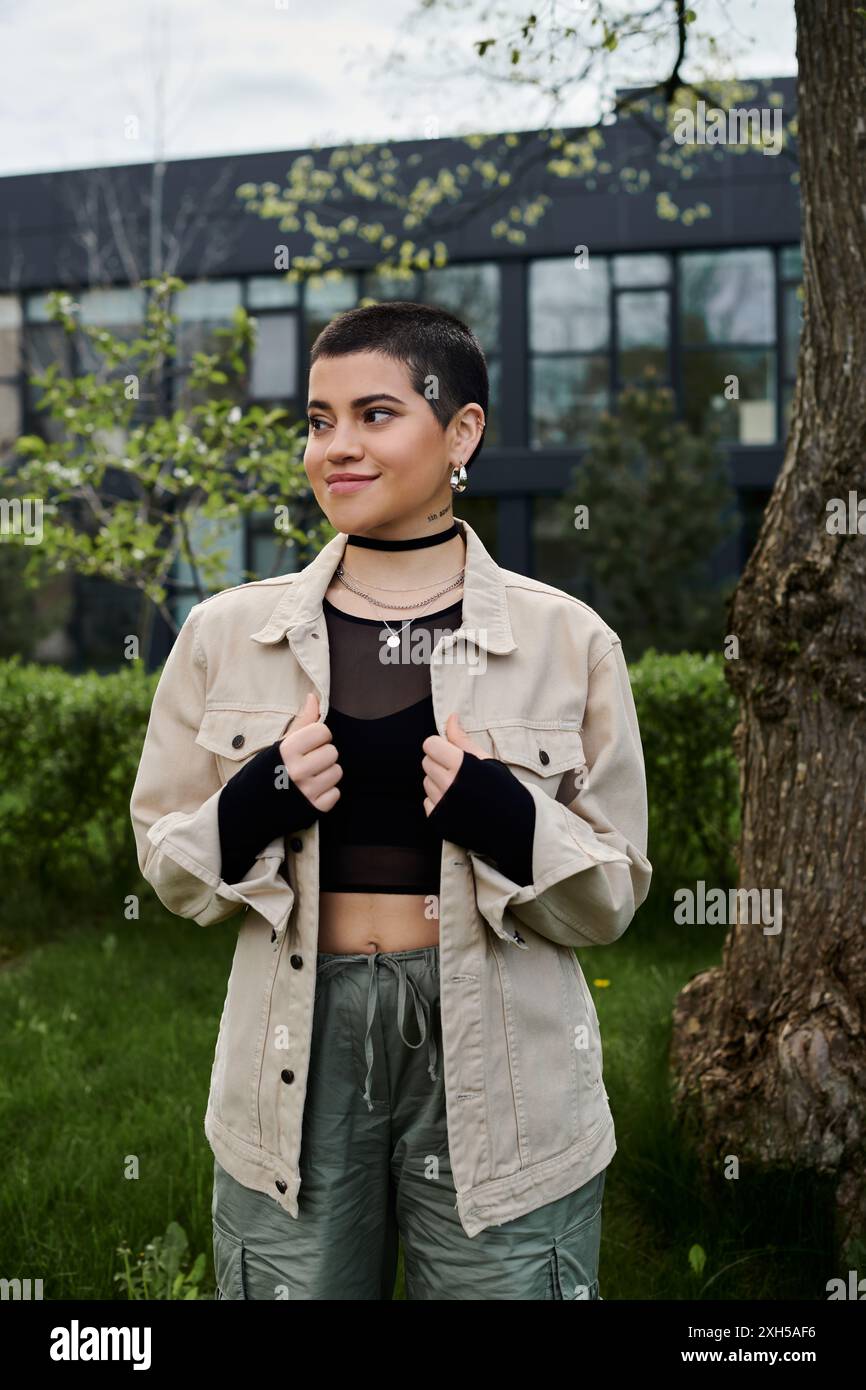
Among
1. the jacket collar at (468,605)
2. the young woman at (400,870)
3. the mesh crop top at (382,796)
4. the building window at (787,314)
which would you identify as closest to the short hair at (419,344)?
the young woman at (400,870)

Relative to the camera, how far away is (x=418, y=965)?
6.68ft

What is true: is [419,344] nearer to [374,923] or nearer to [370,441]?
[370,441]

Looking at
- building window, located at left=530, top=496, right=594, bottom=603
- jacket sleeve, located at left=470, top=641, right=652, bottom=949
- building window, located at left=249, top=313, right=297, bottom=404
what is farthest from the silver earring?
building window, located at left=249, top=313, right=297, bottom=404

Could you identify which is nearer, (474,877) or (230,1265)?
(474,877)

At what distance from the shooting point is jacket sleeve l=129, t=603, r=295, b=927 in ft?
6.53

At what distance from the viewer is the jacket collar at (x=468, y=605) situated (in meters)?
2.10

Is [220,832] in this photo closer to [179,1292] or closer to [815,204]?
[179,1292]

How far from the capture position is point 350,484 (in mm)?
2062

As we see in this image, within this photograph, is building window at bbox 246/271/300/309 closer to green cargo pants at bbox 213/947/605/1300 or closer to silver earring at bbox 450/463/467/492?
silver earring at bbox 450/463/467/492

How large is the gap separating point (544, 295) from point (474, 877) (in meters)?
17.6

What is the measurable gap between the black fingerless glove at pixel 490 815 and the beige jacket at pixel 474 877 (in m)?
0.03

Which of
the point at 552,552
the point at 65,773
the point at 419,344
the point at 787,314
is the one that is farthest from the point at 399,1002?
the point at 787,314

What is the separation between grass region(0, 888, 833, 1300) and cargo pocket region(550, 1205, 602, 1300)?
1.25 meters

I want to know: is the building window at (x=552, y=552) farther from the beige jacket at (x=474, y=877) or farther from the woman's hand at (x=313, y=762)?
the woman's hand at (x=313, y=762)
